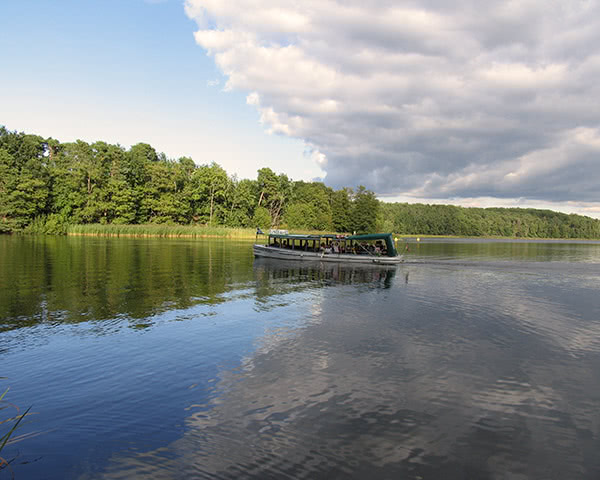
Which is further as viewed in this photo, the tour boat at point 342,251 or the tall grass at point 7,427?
the tour boat at point 342,251

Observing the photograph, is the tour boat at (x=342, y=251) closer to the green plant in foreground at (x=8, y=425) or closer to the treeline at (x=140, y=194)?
the green plant in foreground at (x=8, y=425)

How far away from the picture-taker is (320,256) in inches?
2060

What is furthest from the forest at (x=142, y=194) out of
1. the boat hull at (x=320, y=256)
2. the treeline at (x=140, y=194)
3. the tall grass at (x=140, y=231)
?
the boat hull at (x=320, y=256)

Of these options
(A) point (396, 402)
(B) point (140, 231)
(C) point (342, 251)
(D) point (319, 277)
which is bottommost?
(A) point (396, 402)

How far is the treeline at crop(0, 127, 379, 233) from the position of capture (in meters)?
100

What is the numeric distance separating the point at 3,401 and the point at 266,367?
6949mm

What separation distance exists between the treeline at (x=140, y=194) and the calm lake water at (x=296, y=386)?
9106 centimetres

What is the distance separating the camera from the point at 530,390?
11.6 m

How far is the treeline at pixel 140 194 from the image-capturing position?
100125mm

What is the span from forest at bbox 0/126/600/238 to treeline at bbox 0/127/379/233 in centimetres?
25

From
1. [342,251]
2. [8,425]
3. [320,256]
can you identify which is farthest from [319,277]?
[8,425]

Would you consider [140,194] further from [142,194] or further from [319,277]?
[319,277]

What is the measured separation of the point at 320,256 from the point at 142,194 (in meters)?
81.8

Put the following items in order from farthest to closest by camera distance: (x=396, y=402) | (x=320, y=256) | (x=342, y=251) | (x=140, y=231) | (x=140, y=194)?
(x=140, y=194) < (x=140, y=231) < (x=342, y=251) < (x=320, y=256) < (x=396, y=402)
